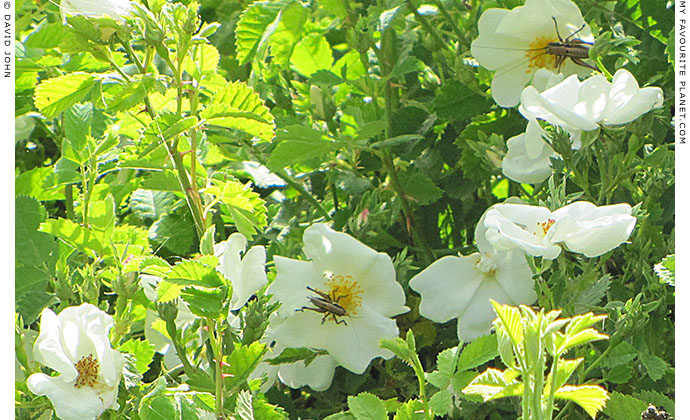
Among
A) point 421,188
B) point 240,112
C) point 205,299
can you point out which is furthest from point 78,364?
point 421,188

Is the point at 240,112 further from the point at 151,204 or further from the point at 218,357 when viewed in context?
the point at 151,204

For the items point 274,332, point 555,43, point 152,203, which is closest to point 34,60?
point 152,203

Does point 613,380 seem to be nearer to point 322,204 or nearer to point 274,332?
point 274,332

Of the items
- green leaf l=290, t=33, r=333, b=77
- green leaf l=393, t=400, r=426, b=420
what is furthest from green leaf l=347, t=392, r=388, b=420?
green leaf l=290, t=33, r=333, b=77

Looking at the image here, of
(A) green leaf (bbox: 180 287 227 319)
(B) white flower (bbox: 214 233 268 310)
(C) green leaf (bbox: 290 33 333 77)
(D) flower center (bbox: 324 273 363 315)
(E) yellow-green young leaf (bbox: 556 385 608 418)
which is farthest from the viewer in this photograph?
(C) green leaf (bbox: 290 33 333 77)

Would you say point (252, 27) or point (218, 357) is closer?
point (218, 357)

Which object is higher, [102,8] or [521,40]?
[102,8]

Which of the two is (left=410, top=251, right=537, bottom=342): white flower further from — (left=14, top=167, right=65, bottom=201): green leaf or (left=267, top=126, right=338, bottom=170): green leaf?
(left=14, top=167, right=65, bottom=201): green leaf

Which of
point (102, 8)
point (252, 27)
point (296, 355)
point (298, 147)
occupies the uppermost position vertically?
point (102, 8)
